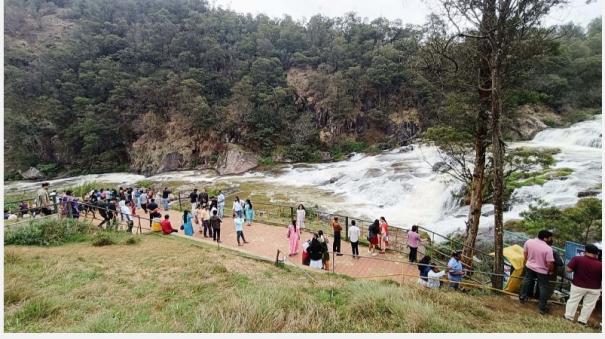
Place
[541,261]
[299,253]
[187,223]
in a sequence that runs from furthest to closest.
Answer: [187,223] < [299,253] < [541,261]

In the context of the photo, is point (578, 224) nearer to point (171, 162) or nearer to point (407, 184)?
point (407, 184)

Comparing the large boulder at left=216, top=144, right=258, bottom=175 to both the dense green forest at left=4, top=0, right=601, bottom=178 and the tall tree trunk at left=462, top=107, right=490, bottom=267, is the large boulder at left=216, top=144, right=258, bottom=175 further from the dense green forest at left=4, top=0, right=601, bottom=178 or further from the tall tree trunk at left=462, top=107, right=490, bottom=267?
the tall tree trunk at left=462, top=107, right=490, bottom=267

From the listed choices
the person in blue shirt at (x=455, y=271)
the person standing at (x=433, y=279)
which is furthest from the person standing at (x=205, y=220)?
the person in blue shirt at (x=455, y=271)

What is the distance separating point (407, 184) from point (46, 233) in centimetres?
1873

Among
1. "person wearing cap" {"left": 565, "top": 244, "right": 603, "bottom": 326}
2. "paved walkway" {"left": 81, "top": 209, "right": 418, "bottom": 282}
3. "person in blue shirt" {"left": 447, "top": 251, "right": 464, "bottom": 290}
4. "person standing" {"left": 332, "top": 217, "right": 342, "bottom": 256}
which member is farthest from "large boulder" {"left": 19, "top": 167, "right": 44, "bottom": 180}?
"person wearing cap" {"left": 565, "top": 244, "right": 603, "bottom": 326}

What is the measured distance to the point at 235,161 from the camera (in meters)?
36.2

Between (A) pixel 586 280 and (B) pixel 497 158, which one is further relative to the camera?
(B) pixel 497 158


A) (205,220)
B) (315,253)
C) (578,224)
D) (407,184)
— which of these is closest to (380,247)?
(315,253)

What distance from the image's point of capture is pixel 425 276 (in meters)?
7.48

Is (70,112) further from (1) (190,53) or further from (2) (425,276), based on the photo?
(2) (425,276)

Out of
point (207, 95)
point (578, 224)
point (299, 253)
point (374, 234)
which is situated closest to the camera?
point (578, 224)

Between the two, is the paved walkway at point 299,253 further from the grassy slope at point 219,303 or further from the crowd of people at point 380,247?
the grassy slope at point 219,303

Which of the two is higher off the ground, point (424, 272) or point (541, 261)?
point (541, 261)

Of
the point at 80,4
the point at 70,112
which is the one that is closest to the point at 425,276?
the point at 70,112
